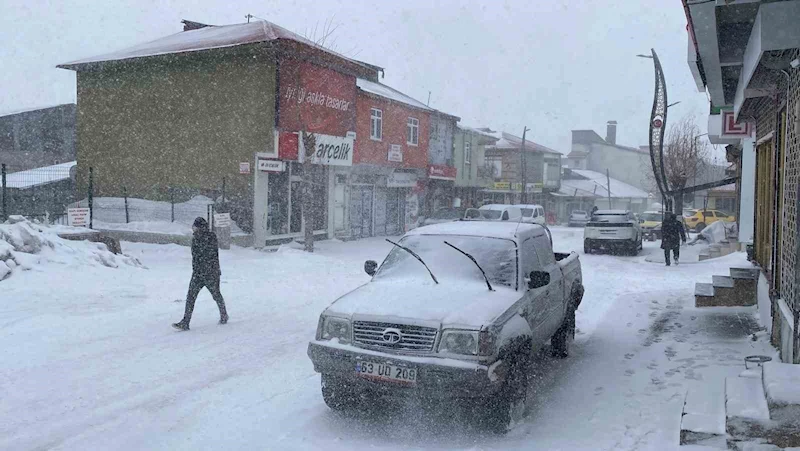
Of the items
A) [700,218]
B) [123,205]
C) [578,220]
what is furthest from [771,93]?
[578,220]

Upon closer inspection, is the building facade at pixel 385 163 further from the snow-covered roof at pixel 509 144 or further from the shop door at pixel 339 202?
the snow-covered roof at pixel 509 144

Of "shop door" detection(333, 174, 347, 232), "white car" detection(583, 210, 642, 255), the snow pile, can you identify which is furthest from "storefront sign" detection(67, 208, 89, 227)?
"white car" detection(583, 210, 642, 255)

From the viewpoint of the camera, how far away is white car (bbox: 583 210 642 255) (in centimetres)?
2234

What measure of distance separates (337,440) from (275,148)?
16537 millimetres

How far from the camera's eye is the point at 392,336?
5.35 metres

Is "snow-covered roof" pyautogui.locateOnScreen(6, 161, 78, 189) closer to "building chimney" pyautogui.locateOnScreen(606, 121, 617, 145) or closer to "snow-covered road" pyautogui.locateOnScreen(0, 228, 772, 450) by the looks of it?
"snow-covered road" pyautogui.locateOnScreen(0, 228, 772, 450)

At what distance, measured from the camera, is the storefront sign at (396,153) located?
29.5 metres

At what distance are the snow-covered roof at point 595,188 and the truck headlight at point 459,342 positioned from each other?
59917 millimetres

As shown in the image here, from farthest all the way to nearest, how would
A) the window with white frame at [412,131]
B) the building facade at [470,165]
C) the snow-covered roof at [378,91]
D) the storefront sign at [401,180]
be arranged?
the building facade at [470,165]
the window with white frame at [412,131]
the storefront sign at [401,180]
the snow-covered roof at [378,91]

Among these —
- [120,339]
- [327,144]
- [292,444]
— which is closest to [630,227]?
[327,144]

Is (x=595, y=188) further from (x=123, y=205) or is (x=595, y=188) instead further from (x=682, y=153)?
(x=123, y=205)

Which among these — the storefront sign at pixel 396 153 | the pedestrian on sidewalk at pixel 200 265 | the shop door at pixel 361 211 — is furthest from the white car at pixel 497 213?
the pedestrian on sidewalk at pixel 200 265

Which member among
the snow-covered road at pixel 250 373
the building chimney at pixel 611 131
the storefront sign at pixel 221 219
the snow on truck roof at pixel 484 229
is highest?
the building chimney at pixel 611 131

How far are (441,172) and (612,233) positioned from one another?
46.8 ft
